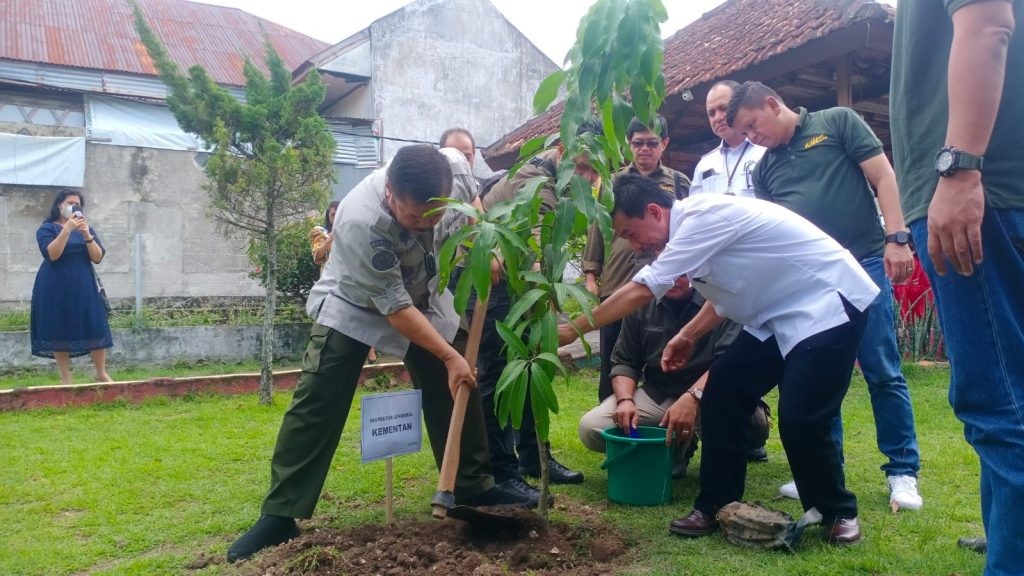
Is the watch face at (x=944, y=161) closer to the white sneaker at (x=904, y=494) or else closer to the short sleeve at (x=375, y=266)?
the short sleeve at (x=375, y=266)

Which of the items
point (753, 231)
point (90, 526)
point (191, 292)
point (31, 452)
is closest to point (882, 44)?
point (753, 231)

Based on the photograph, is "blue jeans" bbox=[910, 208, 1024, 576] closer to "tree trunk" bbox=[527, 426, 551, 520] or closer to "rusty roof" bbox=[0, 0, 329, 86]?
"tree trunk" bbox=[527, 426, 551, 520]

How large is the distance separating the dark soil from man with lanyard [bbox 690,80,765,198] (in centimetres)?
197

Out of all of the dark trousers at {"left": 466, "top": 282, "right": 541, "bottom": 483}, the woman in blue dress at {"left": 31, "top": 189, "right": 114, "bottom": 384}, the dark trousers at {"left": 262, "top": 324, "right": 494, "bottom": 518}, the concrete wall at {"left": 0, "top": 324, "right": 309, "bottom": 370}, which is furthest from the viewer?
the concrete wall at {"left": 0, "top": 324, "right": 309, "bottom": 370}

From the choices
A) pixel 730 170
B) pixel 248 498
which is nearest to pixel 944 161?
pixel 730 170

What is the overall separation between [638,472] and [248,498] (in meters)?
1.84

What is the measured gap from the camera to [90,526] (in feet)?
10.6

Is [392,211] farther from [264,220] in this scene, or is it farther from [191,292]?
[191,292]

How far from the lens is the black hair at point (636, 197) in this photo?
113 inches

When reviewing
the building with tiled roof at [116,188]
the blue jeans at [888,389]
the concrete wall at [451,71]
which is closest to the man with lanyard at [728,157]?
the blue jeans at [888,389]

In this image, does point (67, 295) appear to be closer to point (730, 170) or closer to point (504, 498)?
point (504, 498)

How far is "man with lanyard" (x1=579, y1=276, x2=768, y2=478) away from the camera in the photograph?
12.0 feet

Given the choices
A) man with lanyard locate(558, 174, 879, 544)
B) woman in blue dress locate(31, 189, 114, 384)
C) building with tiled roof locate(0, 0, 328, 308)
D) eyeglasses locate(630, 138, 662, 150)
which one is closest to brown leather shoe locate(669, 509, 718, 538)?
man with lanyard locate(558, 174, 879, 544)

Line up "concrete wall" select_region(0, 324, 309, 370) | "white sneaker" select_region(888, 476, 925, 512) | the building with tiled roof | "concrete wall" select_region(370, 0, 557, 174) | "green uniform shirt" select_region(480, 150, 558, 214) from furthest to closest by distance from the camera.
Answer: "concrete wall" select_region(370, 0, 557, 174) < the building with tiled roof < "concrete wall" select_region(0, 324, 309, 370) < "green uniform shirt" select_region(480, 150, 558, 214) < "white sneaker" select_region(888, 476, 925, 512)
